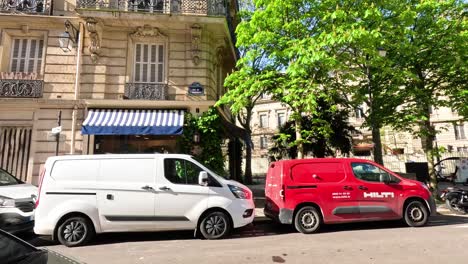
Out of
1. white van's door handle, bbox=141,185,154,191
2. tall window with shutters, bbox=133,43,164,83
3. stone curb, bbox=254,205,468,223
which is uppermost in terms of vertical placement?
tall window with shutters, bbox=133,43,164,83

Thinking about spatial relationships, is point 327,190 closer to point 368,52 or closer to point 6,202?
point 368,52

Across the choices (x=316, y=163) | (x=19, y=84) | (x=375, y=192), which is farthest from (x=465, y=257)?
(x=19, y=84)

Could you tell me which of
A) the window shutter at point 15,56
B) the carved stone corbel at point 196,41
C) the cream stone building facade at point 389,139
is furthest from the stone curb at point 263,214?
the window shutter at point 15,56

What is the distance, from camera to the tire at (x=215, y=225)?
23.6 ft

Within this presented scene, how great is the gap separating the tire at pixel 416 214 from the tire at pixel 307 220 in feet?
8.34

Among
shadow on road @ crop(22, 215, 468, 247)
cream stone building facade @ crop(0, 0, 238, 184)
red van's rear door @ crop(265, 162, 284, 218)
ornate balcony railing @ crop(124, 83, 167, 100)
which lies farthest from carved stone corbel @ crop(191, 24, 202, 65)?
shadow on road @ crop(22, 215, 468, 247)

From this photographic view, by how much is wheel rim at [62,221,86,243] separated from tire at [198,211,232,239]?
267cm

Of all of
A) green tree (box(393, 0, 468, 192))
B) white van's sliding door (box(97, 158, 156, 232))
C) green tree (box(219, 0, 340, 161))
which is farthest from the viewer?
green tree (box(393, 0, 468, 192))

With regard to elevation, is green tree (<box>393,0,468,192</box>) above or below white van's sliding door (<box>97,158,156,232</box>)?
above

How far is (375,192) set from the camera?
8.20 m

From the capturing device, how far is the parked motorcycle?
34.1ft

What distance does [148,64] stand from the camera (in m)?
13.3

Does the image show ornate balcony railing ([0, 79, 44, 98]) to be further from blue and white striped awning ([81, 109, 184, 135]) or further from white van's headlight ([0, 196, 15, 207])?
white van's headlight ([0, 196, 15, 207])

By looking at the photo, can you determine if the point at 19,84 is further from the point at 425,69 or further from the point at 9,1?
the point at 425,69
